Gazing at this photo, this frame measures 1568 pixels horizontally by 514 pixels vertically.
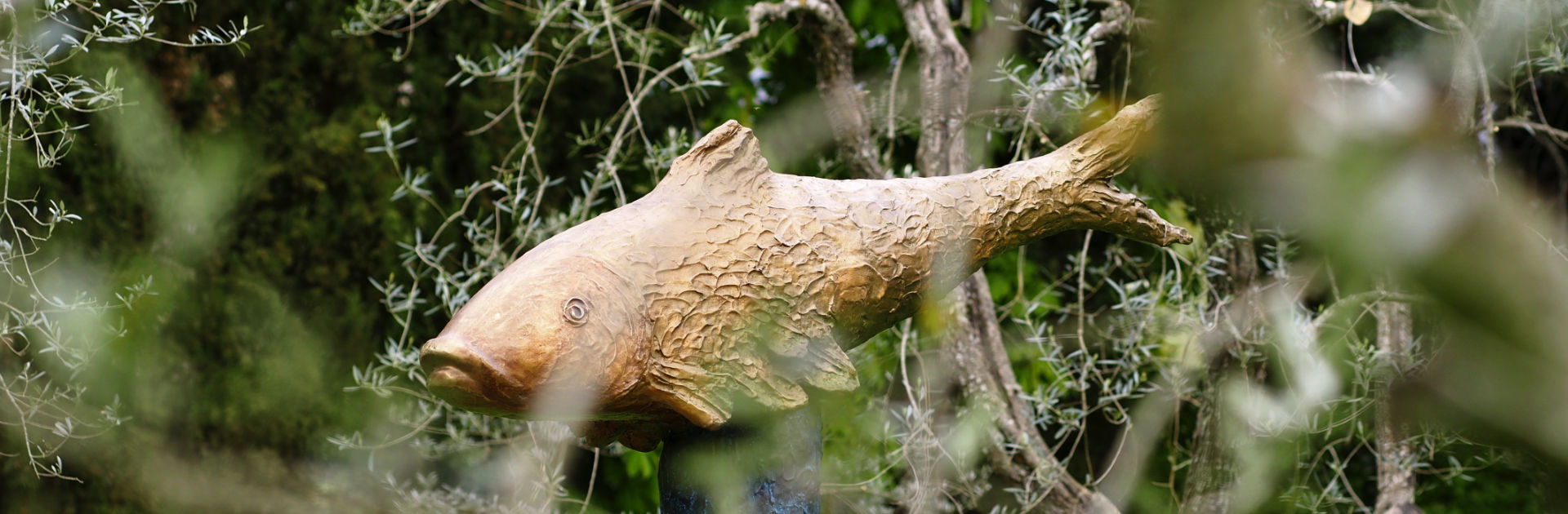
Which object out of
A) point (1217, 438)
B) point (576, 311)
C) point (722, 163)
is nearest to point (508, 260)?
point (722, 163)

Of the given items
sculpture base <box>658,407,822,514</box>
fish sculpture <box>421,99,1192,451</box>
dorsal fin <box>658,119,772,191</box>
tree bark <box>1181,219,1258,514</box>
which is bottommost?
tree bark <box>1181,219,1258,514</box>

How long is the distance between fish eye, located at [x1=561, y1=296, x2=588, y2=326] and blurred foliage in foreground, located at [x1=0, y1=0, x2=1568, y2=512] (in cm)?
87

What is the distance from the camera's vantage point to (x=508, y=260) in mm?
1977

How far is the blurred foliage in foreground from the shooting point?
5.87 ft

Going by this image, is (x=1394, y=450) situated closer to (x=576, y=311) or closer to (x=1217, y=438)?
(x=1217, y=438)

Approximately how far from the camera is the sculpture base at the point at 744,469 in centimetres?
111

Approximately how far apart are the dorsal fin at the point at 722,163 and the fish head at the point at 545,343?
6.0 inches

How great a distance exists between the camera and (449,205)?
2.13 m

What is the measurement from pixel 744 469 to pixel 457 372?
33 cm

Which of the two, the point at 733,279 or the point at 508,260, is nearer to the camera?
the point at 733,279

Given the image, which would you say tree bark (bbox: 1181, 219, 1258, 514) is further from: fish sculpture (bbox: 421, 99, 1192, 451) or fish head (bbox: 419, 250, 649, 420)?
fish head (bbox: 419, 250, 649, 420)

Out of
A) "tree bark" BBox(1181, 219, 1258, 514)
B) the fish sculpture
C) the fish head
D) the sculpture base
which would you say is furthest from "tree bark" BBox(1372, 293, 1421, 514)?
the fish head

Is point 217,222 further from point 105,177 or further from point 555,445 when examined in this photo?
point 555,445

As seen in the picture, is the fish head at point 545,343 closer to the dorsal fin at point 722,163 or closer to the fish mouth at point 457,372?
the fish mouth at point 457,372
